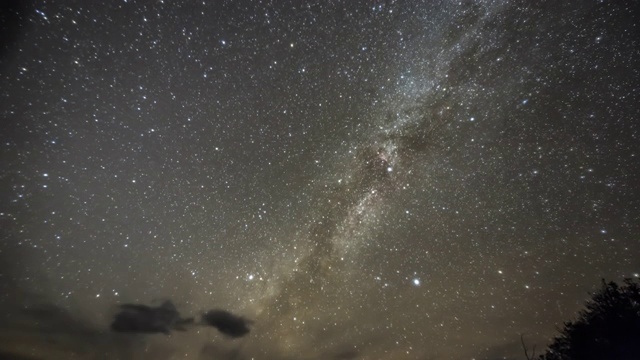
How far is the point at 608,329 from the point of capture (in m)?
12.2

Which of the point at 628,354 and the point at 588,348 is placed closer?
the point at 628,354

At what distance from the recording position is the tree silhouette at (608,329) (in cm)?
1109

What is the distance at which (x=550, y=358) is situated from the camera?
598 inches

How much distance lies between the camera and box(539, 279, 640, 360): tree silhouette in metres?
11.1

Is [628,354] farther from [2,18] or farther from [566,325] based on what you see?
[2,18]

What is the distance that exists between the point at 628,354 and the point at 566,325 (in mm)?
4619

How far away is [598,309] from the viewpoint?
1300 centimetres

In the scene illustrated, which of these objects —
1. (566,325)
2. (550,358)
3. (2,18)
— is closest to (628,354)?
(566,325)

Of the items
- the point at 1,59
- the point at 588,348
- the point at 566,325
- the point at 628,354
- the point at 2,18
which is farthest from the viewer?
the point at 566,325

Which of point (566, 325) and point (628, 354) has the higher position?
point (566, 325)

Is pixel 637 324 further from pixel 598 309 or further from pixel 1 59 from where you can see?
pixel 1 59

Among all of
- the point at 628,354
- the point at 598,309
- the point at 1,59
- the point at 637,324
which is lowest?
the point at 628,354

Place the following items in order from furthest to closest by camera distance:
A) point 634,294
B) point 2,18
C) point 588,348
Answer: point 588,348 < point 634,294 < point 2,18

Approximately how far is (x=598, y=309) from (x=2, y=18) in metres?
22.2
